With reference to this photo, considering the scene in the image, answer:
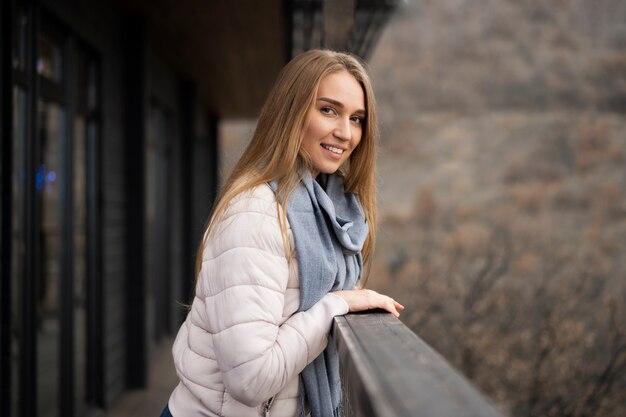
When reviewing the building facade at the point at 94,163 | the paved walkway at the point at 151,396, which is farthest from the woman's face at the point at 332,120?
the paved walkway at the point at 151,396

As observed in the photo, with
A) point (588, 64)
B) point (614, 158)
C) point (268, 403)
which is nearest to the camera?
point (268, 403)

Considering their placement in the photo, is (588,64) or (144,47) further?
(588,64)

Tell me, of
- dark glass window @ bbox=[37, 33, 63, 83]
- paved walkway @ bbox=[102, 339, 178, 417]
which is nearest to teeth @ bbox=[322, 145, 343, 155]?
dark glass window @ bbox=[37, 33, 63, 83]

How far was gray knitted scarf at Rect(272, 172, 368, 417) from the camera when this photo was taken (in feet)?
5.93

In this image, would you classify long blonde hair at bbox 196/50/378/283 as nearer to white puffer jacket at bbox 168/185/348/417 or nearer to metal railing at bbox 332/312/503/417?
white puffer jacket at bbox 168/185/348/417

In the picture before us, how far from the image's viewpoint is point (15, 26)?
3.63 metres

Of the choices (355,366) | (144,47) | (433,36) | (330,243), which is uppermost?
(433,36)

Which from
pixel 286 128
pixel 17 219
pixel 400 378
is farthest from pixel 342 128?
pixel 17 219

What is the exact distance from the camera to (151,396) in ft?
20.7

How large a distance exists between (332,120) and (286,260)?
1.37ft

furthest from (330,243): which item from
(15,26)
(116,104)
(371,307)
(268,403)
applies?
(116,104)

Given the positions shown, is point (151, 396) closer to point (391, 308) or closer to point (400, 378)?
point (391, 308)

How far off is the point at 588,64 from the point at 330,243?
36.4 m

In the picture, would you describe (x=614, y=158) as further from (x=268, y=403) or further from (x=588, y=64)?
(x=268, y=403)
